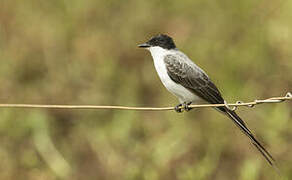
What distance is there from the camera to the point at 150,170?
612 centimetres

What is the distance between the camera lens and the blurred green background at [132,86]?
660cm

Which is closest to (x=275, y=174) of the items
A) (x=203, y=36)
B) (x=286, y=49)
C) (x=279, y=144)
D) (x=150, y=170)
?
(x=279, y=144)

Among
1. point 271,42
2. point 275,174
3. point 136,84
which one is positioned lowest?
point 275,174

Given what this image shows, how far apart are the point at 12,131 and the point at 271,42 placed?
3591 millimetres

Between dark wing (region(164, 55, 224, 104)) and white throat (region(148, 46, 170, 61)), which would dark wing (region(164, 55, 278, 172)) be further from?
white throat (region(148, 46, 170, 61))

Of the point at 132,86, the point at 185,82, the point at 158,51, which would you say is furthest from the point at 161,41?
the point at 132,86

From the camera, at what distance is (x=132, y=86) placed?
7.78 meters

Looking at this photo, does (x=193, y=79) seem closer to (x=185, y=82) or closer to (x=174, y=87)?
(x=185, y=82)

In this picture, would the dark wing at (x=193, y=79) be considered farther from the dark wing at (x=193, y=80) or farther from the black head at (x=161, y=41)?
the black head at (x=161, y=41)

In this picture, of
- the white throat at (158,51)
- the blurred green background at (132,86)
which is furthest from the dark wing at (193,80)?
the blurred green background at (132,86)

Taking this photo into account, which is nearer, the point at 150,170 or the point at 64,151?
→ the point at 150,170

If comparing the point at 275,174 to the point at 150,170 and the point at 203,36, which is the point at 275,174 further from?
the point at 203,36

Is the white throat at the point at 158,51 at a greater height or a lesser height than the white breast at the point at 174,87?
greater

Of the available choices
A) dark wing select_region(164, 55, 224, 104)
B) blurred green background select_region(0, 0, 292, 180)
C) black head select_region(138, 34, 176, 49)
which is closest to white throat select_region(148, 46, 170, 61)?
black head select_region(138, 34, 176, 49)
